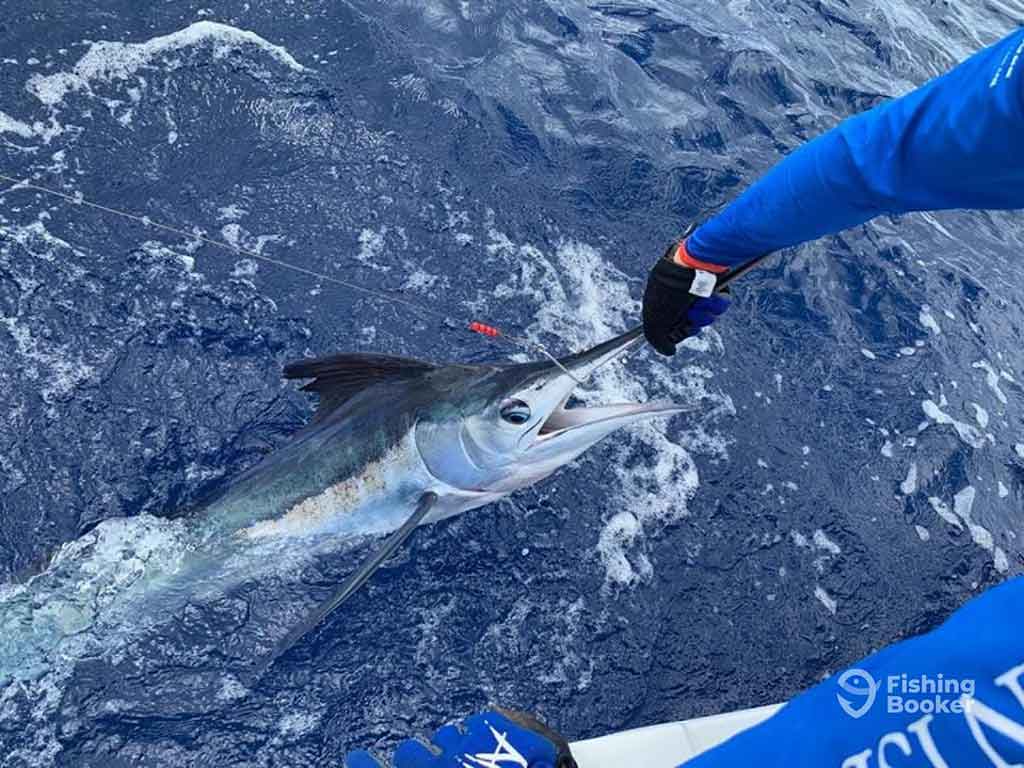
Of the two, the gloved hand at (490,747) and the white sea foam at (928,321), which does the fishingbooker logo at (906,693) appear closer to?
the gloved hand at (490,747)

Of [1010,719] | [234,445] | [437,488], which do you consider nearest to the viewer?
[1010,719]

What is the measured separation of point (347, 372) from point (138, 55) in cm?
309

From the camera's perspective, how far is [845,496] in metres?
4.45

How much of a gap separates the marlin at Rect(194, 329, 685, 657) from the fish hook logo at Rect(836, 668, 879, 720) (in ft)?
5.32

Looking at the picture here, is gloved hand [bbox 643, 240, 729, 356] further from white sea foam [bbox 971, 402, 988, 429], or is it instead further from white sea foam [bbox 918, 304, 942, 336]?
white sea foam [bbox 918, 304, 942, 336]

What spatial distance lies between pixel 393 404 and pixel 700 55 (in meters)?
5.31

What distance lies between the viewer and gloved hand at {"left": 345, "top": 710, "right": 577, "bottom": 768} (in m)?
2.69

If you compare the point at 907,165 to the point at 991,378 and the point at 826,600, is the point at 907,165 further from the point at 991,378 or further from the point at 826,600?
the point at 991,378

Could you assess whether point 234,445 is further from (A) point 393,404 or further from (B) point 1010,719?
(B) point 1010,719

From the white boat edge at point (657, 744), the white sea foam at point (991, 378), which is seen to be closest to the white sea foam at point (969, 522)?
the white sea foam at point (991, 378)

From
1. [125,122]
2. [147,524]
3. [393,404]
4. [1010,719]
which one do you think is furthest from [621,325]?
[1010,719]

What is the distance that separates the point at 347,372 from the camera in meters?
3.63

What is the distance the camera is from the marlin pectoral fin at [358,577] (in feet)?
10.2

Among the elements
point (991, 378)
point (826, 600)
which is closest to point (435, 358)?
point (826, 600)
